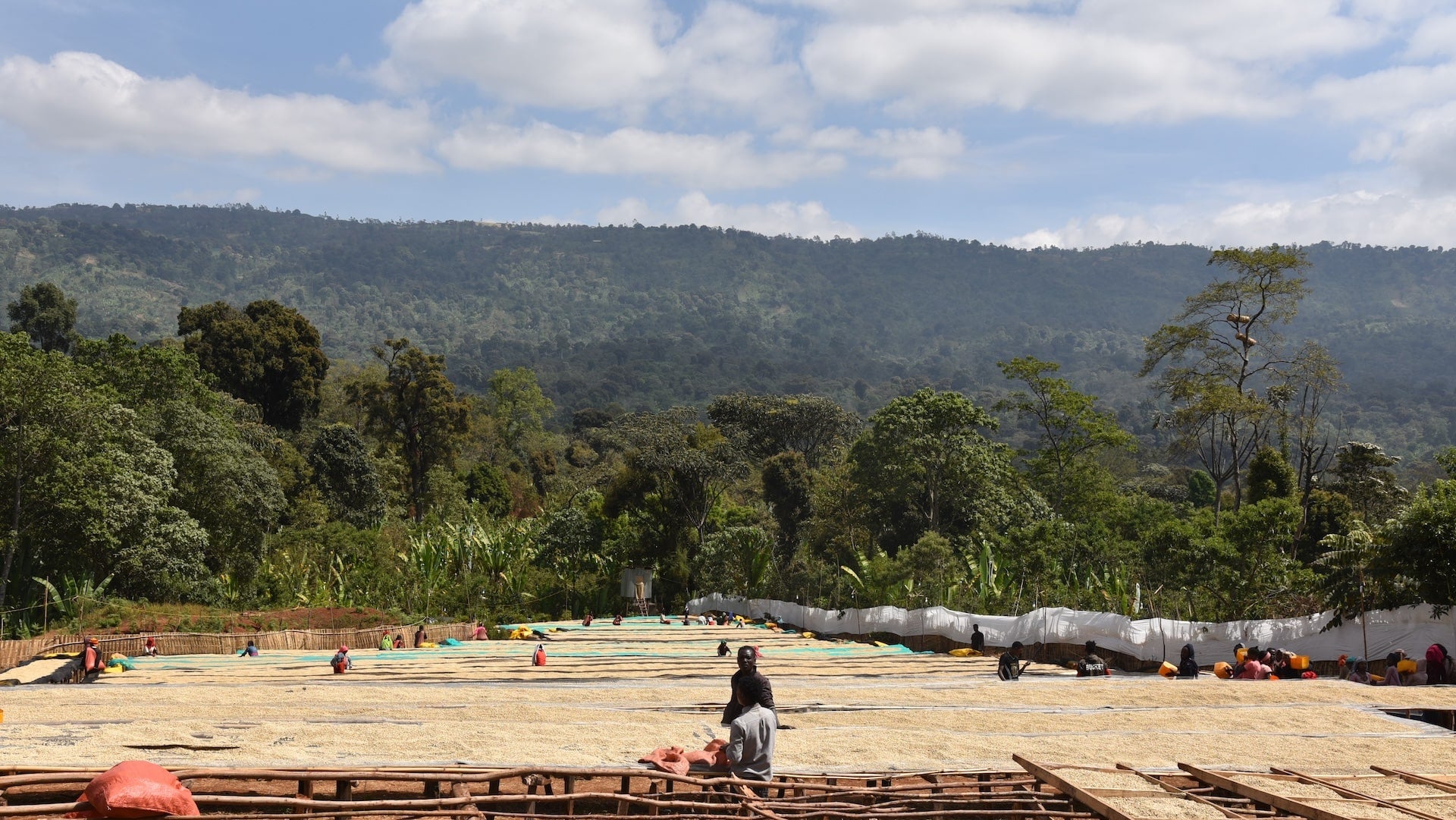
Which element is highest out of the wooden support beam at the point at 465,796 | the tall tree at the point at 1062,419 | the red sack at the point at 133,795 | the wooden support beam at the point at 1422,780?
the tall tree at the point at 1062,419

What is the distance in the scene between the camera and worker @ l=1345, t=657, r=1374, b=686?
Result: 1595 centimetres

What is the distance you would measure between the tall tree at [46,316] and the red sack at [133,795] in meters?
47.9

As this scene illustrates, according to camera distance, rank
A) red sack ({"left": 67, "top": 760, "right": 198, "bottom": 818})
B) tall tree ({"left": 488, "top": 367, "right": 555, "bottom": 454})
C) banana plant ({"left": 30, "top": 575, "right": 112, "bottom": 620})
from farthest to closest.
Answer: tall tree ({"left": 488, "top": 367, "right": 555, "bottom": 454}) < banana plant ({"left": 30, "top": 575, "right": 112, "bottom": 620}) < red sack ({"left": 67, "top": 760, "right": 198, "bottom": 818})

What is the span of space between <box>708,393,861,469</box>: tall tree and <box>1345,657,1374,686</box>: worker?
138 ft

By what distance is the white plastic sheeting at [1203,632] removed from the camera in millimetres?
15969

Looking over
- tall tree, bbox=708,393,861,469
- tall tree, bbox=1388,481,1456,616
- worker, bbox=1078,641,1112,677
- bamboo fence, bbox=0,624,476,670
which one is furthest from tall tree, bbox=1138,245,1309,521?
tall tree, bbox=708,393,861,469

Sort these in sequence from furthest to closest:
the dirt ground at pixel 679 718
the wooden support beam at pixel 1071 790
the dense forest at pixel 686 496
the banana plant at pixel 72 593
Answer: the banana plant at pixel 72 593, the dense forest at pixel 686 496, the dirt ground at pixel 679 718, the wooden support beam at pixel 1071 790

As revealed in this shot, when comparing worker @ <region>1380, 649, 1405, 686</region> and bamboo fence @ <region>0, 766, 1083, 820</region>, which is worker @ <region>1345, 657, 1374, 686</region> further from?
bamboo fence @ <region>0, 766, 1083, 820</region>

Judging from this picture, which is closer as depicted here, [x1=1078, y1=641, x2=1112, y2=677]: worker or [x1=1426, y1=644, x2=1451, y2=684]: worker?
[x1=1426, y1=644, x2=1451, y2=684]: worker

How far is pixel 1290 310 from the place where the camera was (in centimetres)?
3391

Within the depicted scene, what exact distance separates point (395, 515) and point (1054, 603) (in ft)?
91.2

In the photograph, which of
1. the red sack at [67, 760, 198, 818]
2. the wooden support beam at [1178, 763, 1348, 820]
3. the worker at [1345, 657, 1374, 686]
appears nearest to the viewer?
the red sack at [67, 760, 198, 818]

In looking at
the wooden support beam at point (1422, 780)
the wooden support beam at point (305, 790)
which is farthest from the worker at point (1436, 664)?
the wooden support beam at point (305, 790)

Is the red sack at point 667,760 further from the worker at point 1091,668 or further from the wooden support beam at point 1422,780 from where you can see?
the worker at point 1091,668
